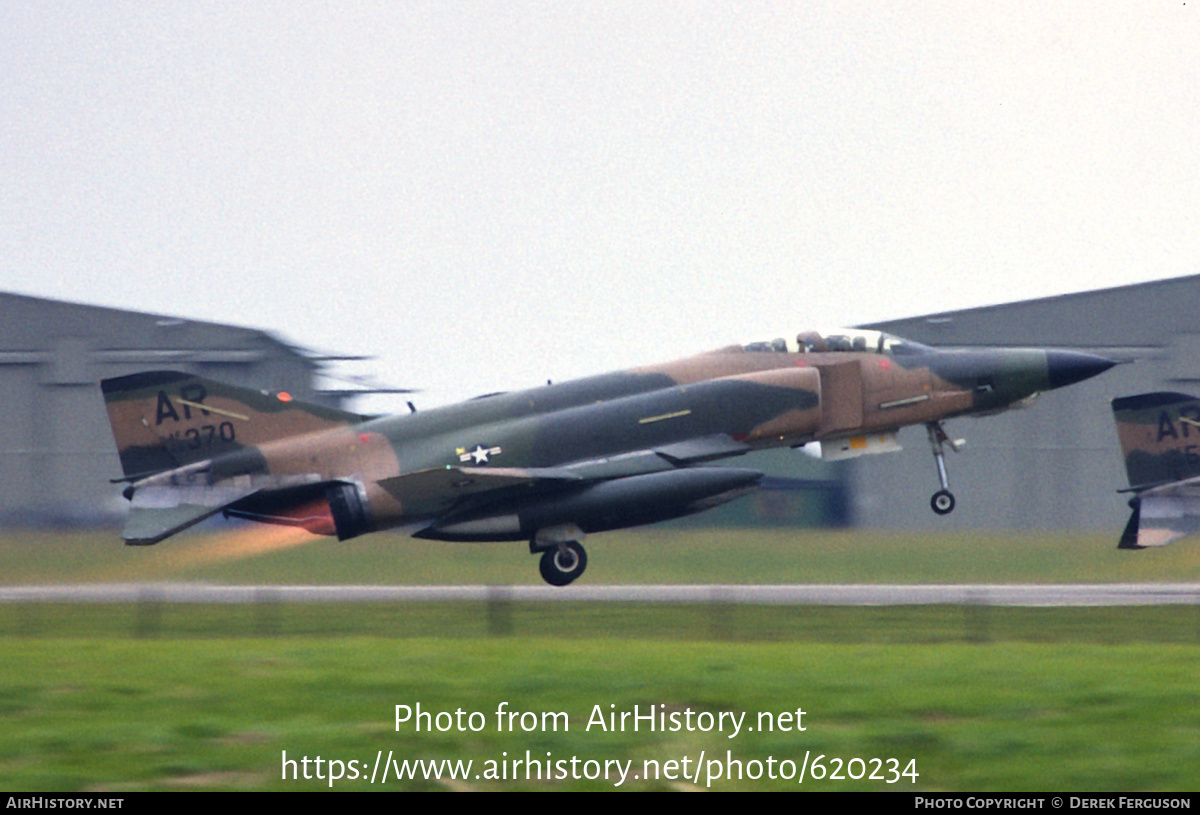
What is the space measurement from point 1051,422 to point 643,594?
1826 centimetres

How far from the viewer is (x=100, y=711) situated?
1157 centimetres

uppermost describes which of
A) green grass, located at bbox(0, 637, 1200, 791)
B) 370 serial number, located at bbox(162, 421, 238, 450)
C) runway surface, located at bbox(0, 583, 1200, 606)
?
370 serial number, located at bbox(162, 421, 238, 450)

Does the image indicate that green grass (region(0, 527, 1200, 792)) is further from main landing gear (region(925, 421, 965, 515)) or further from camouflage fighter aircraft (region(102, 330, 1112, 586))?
main landing gear (region(925, 421, 965, 515))

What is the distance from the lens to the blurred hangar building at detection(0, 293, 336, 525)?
37.9 meters

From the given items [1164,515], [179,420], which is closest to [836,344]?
[1164,515]

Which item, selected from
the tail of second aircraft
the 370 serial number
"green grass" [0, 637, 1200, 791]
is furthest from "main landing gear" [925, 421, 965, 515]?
the 370 serial number

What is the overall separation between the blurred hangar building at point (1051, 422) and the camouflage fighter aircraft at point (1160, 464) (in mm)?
8160

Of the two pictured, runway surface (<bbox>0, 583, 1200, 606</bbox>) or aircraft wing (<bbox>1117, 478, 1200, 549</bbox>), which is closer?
runway surface (<bbox>0, 583, 1200, 606</bbox>)

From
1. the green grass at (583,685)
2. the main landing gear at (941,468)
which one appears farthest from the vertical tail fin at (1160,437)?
the green grass at (583,685)

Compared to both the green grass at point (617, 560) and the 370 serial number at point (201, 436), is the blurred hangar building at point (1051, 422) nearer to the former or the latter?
the green grass at point (617, 560)

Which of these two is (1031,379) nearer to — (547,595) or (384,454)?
(547,595)

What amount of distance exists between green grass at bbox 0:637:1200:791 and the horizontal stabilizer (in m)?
5.62
